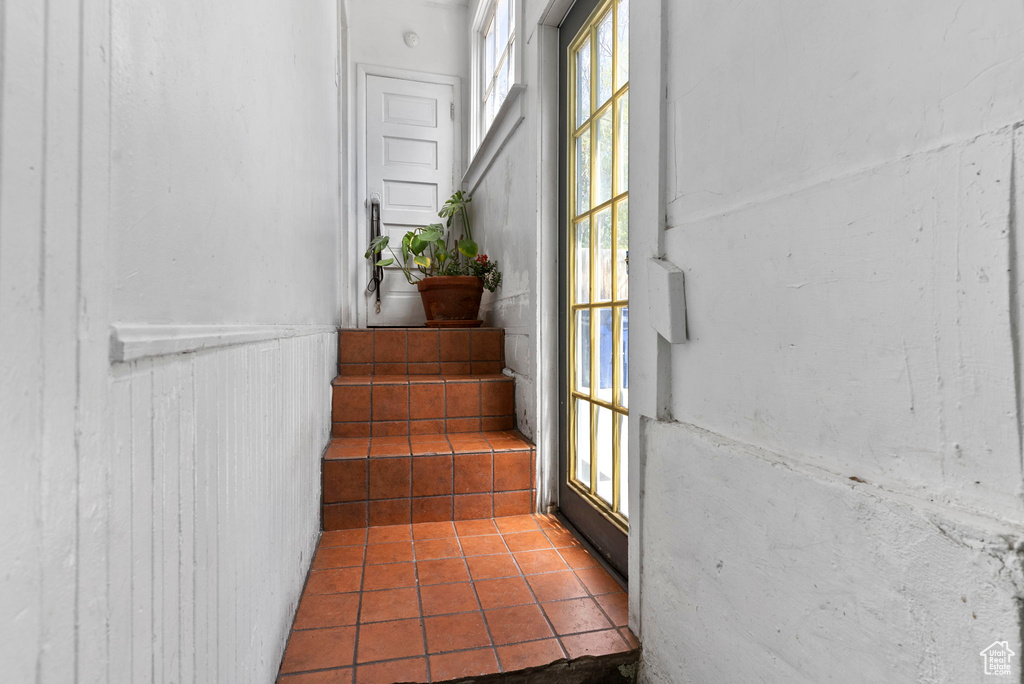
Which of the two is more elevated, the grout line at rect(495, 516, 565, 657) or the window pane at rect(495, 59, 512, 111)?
the window pane at rect(495, 59, 512, 111)

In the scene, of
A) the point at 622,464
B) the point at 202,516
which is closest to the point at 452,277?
the point at 622,464

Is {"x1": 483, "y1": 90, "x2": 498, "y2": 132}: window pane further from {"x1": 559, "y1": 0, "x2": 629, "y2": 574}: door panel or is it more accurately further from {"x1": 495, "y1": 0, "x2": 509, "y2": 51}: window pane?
{"x1": 559, "y1": 0, "x2": 629, "y2": 574}: door panel

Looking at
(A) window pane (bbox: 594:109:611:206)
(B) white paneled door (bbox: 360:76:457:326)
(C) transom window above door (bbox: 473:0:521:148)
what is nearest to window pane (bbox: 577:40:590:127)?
(A) window pane (bbox: 594:109:611:206)

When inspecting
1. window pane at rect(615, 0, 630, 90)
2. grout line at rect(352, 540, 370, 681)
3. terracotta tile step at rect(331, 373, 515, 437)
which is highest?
window pane at rect(615, 0, 630, 90)

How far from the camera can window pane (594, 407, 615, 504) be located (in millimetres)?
1678

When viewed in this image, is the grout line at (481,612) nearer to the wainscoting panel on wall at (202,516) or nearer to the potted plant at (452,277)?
the wainscoting panel on wall at (202,516)

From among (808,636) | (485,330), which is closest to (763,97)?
(808,636)

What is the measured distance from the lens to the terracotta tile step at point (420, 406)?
2346 mm

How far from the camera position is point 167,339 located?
1.87ft

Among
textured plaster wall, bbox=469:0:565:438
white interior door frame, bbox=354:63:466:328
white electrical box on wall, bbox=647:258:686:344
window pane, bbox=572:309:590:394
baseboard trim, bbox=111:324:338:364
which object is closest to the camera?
baseboard trim, bbox=111:324:338:364

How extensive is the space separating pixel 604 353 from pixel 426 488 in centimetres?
88

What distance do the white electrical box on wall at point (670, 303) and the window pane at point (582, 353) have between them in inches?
26.8

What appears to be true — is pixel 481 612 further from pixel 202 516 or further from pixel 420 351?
pixel 420 351

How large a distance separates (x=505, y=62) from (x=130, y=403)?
3025mm
